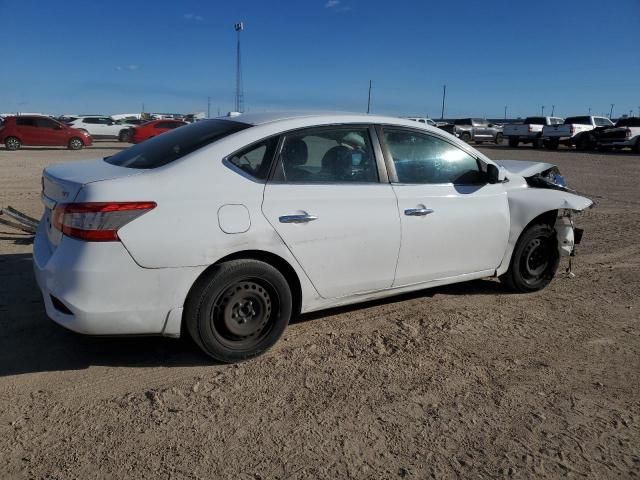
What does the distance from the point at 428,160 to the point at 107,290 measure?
259cm

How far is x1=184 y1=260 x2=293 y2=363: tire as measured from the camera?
338 cm

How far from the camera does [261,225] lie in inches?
137

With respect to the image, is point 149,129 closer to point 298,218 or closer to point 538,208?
point 538,208

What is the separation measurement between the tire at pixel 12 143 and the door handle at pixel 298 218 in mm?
24116

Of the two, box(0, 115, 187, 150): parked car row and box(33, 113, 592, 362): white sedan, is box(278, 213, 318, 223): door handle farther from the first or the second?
box(0, 115, 187, 150): parked car row

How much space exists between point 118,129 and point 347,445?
34.1m

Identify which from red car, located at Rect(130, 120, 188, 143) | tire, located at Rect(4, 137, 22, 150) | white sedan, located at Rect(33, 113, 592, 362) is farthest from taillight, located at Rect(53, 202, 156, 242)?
tire, located at Rect(4, 137, 22, 150)

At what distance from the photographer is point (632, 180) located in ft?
51.4

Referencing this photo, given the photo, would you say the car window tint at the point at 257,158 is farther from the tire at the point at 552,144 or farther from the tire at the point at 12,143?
the tire at the point at 552,144

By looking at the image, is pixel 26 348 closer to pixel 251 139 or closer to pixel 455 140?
pixel 251 139

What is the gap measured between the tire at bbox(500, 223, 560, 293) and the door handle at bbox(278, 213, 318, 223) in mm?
2236

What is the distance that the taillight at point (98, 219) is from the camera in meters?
3.06

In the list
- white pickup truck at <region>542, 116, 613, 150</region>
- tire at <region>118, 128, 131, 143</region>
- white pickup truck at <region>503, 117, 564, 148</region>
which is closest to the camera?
white pickup truck at <region>542, 116, 613, 150</region>

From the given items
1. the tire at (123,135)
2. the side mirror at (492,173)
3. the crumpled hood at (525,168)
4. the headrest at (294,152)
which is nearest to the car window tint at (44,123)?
the tire at (123,135)
